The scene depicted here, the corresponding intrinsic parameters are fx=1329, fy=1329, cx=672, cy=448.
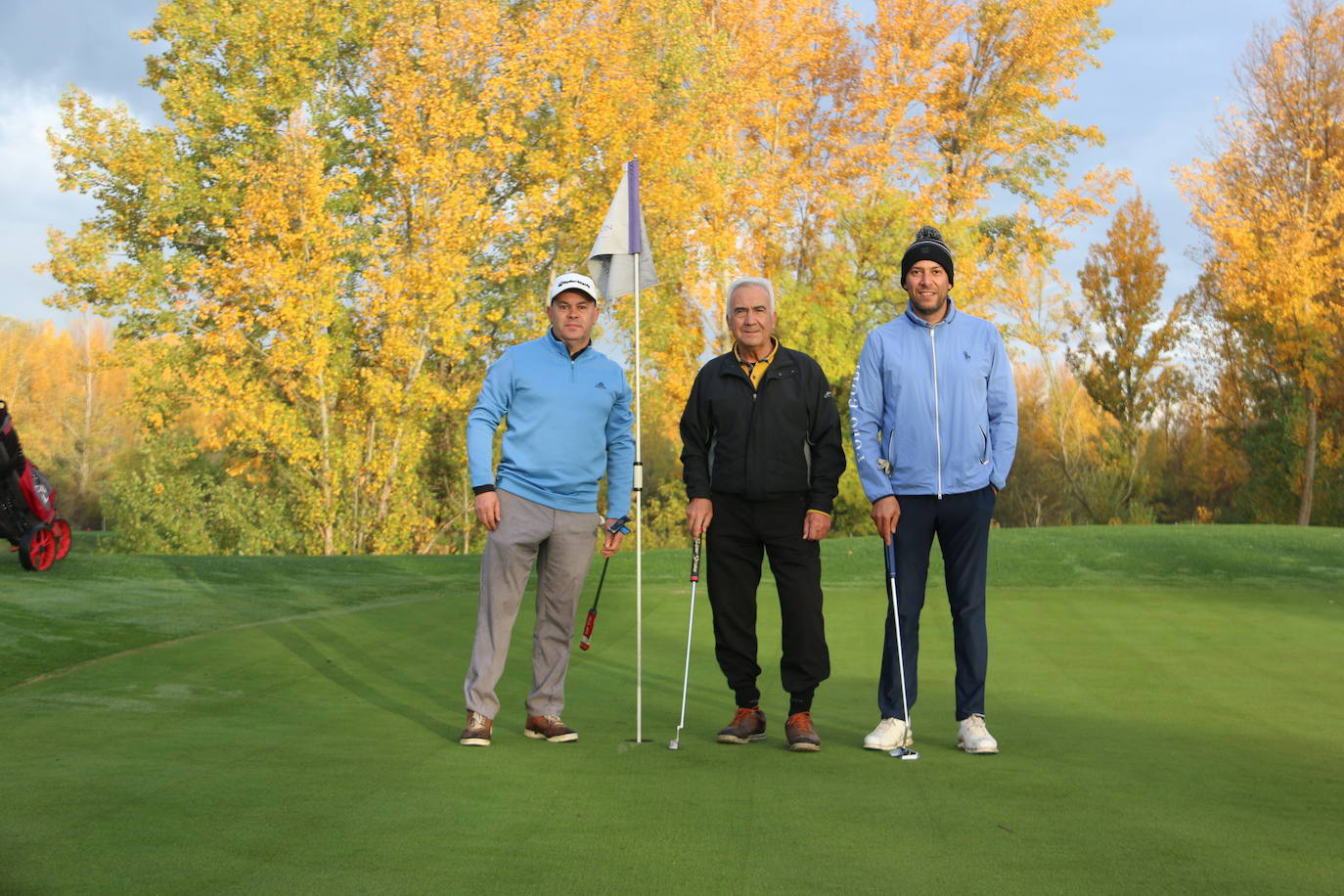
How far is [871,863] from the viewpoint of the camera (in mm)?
3398

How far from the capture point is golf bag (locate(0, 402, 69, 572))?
438 inches

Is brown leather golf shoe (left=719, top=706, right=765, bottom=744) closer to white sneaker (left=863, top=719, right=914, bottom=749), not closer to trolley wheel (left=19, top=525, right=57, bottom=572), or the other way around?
white sneaker (left=863, top=719, right=914, bottom=749)

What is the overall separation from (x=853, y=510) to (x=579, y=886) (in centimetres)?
2693

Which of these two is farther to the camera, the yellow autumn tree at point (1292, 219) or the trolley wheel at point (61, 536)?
the yellow autumn tree at point (1292, 219)

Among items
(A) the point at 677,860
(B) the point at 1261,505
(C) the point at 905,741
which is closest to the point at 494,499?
(C) the point at 905,741

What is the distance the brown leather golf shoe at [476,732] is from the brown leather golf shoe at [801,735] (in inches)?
47.8

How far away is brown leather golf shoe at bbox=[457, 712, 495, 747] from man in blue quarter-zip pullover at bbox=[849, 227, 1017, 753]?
5.01 ft

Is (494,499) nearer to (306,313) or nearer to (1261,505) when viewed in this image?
(306,313)

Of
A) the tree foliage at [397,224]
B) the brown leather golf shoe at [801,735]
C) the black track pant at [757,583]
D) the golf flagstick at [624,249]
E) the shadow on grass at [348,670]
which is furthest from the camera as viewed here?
the tree foliage at [397,224]

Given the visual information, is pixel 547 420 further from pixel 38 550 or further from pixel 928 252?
pixel 38 550

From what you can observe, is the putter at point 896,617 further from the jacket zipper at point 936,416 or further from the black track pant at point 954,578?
the jacket zipper at point 936,416

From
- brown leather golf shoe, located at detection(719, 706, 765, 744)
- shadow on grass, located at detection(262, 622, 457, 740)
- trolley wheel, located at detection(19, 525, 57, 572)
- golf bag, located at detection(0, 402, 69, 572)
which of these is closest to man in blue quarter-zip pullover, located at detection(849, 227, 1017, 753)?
brown leather golf shoe, located at detection(719, 706, 765, 744)

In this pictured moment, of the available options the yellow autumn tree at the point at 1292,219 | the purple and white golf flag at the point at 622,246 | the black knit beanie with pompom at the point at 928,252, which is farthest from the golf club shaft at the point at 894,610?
the yellow autumn tree at the point at 1292,219

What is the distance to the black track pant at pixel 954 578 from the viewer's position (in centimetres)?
534
